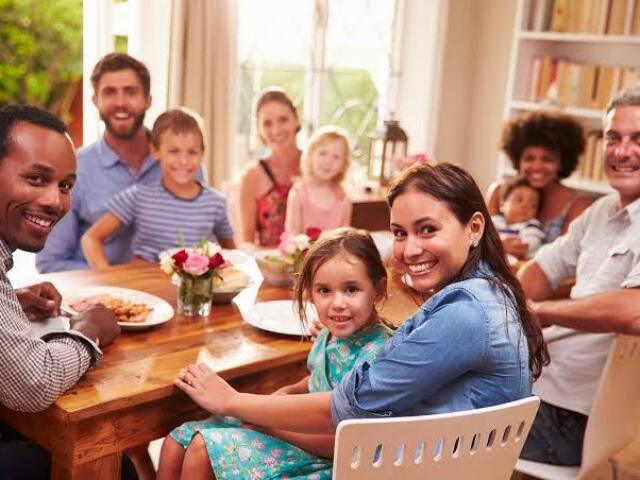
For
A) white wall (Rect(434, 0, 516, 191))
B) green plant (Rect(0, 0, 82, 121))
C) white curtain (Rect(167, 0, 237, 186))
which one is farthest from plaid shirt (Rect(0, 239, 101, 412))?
green plant (Rect(0, 0, 82, 121))

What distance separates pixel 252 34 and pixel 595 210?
262cm

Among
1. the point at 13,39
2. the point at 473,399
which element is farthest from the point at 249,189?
the point at 13,39

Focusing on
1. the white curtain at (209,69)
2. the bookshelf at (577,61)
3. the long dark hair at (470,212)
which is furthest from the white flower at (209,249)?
the bookshelf at (577,61)

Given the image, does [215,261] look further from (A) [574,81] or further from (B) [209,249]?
(A) [574,81]

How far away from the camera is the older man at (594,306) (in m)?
2.07

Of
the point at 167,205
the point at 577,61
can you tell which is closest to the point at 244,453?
the point at 167,205

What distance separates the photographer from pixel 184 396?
68.3 inches

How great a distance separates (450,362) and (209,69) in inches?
112

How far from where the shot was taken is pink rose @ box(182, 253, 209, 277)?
199 cm

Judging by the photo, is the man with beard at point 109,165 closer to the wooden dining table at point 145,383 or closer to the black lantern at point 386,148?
the wooden dining table at point 145,383

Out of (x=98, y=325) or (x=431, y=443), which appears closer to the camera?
(x=431, y=443)

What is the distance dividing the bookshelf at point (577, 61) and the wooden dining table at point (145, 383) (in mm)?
2798

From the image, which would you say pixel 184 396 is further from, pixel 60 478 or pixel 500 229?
pixel 500 229

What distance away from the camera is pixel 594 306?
207 centimetres
